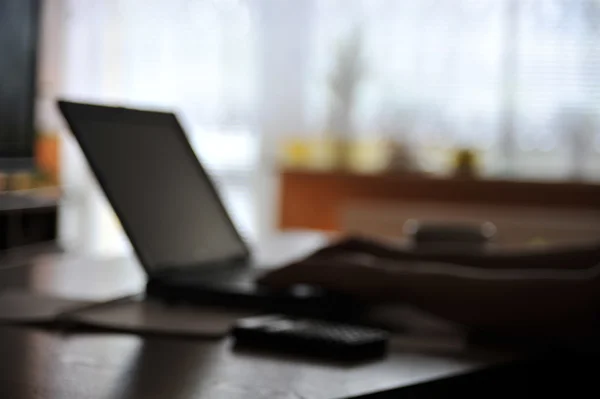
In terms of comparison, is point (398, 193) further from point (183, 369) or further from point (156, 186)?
point (183, 369)

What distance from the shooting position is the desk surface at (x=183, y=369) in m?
0.74

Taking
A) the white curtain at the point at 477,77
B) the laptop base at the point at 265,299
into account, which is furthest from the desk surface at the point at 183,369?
the white curtain at the point at 477,77

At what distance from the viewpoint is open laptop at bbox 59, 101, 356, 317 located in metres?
1.15

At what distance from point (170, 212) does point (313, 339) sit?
448mm

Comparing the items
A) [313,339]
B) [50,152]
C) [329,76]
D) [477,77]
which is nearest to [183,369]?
[313,339]

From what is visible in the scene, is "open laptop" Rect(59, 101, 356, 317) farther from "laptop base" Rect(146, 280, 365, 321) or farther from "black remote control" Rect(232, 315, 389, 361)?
"black remote control" Rect(232, 315, 389, 361)

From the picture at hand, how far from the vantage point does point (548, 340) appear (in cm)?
103

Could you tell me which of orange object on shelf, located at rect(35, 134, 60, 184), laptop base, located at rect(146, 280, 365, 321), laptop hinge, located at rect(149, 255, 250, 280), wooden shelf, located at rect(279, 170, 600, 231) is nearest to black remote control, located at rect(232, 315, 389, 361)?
laptop base, located at rect(146, 280, 365, 321)

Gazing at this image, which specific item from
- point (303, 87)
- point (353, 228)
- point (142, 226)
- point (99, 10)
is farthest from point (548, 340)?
point (99, 10)

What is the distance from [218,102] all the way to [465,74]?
3.74 ft

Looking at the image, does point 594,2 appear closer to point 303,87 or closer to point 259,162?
point 303,87

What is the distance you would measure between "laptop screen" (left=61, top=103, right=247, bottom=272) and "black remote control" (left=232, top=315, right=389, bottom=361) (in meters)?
0.29

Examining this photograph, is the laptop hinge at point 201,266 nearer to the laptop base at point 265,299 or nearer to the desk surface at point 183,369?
the laptop base at point 265,299

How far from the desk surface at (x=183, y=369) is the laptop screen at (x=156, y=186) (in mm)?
267
